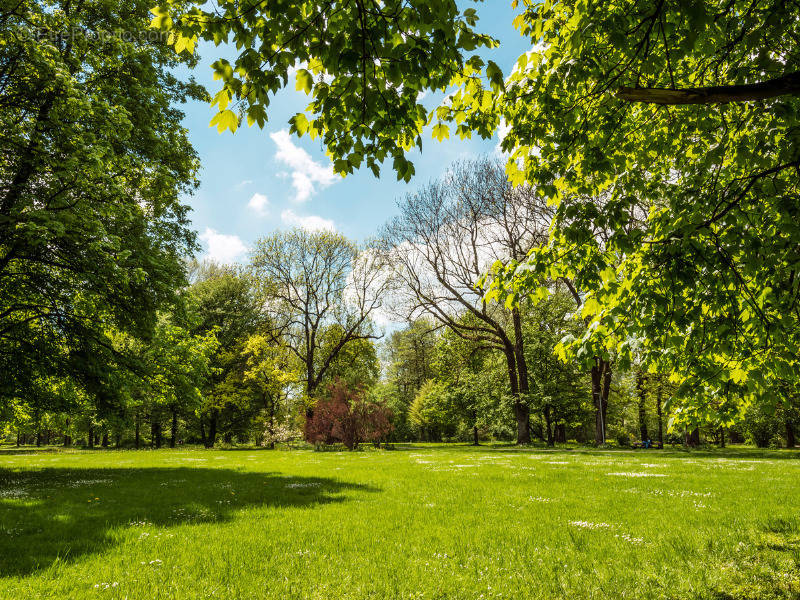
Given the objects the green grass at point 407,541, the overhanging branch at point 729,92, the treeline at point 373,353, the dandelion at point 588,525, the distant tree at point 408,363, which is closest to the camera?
the overhanging branch at point 729,92

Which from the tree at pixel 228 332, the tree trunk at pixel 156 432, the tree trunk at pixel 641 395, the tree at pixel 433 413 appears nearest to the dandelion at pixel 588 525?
the tree at pixel 433 413

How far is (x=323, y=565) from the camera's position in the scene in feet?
16.1

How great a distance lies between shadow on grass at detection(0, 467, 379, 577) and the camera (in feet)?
18.3

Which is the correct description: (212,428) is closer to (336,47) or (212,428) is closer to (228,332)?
(228,332)

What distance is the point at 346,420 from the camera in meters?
29.0

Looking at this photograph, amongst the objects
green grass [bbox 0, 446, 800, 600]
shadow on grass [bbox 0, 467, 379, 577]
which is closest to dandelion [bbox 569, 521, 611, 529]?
green grass [bbox 0, 446, 800, 600]

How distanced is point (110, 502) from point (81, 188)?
8.13 meters

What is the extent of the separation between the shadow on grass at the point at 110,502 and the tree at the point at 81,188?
2926 mm

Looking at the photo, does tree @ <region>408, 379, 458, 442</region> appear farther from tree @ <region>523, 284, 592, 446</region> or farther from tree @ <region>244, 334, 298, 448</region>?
tree @ <region>244, 334, 298, 448</region>

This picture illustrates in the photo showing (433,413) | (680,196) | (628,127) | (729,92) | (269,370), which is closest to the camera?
(729,92)

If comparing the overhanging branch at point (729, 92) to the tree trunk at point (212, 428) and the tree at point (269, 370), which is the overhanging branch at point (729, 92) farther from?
the tree trunk at point (212, 428)

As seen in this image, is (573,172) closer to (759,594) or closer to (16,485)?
(759,594)

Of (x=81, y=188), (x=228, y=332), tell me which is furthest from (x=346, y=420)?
(x=81, y=188)

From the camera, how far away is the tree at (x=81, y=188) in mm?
10016
